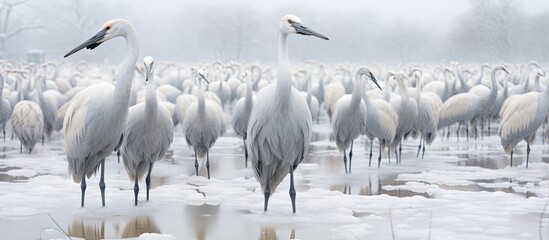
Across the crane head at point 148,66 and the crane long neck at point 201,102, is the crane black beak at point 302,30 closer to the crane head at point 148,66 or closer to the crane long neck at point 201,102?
the crane head at point 148,66

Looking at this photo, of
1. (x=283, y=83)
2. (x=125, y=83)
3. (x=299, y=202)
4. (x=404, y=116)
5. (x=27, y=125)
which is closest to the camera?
(x=283, y=83)

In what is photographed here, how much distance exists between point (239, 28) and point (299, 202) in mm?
66960

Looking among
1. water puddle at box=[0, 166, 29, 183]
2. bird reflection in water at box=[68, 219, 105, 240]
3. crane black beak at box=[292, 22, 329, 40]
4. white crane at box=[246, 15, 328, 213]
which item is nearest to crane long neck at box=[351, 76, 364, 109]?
white crane at box=[246, 15, 328, 213]

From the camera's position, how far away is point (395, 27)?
6962cm

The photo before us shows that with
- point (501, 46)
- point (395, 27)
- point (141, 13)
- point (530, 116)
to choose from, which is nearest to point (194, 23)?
point (141, 13)

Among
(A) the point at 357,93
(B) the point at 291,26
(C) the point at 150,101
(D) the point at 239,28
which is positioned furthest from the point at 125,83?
(D) the point at 239,28

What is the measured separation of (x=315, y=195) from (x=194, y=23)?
76.8m

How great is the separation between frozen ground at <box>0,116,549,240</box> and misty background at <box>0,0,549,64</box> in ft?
110

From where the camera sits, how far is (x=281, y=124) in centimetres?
765

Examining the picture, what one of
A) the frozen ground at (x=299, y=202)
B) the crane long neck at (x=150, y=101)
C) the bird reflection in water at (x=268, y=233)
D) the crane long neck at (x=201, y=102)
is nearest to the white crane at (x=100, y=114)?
the crane long neck at (x=150, y=101)

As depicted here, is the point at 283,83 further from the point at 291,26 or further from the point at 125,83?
the point at 125,83

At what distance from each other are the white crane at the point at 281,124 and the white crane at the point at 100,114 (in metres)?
1.38

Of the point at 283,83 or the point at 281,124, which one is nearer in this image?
the point at 283,83

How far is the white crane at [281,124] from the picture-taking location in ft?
24.8
